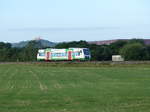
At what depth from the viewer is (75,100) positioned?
15422 millimetres

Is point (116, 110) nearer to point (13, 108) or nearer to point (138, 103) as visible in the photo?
point (138, 103)

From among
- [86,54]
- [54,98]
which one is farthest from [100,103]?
[86,54]

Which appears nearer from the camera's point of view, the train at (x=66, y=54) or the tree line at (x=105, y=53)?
the train at (x=66, y=54)

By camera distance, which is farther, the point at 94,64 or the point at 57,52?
the point at 57,52

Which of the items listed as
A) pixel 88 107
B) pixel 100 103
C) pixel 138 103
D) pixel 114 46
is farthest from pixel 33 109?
pixel 114 46

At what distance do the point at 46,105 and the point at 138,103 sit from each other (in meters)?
3.15

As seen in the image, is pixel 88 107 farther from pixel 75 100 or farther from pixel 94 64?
pixel 94 64

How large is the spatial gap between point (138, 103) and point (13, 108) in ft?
14.0

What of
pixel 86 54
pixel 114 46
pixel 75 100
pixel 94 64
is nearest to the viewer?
pixel 75 100

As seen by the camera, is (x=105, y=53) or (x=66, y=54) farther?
(x=105, y=53)

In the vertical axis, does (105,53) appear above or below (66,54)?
below

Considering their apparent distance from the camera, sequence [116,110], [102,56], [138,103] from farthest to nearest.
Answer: [102,56]
[138,103]
[116,110]

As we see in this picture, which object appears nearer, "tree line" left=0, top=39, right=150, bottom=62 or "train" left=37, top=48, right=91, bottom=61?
"train" left=37, top=48, right=91, bottom=61

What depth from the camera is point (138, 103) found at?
47.0ft
